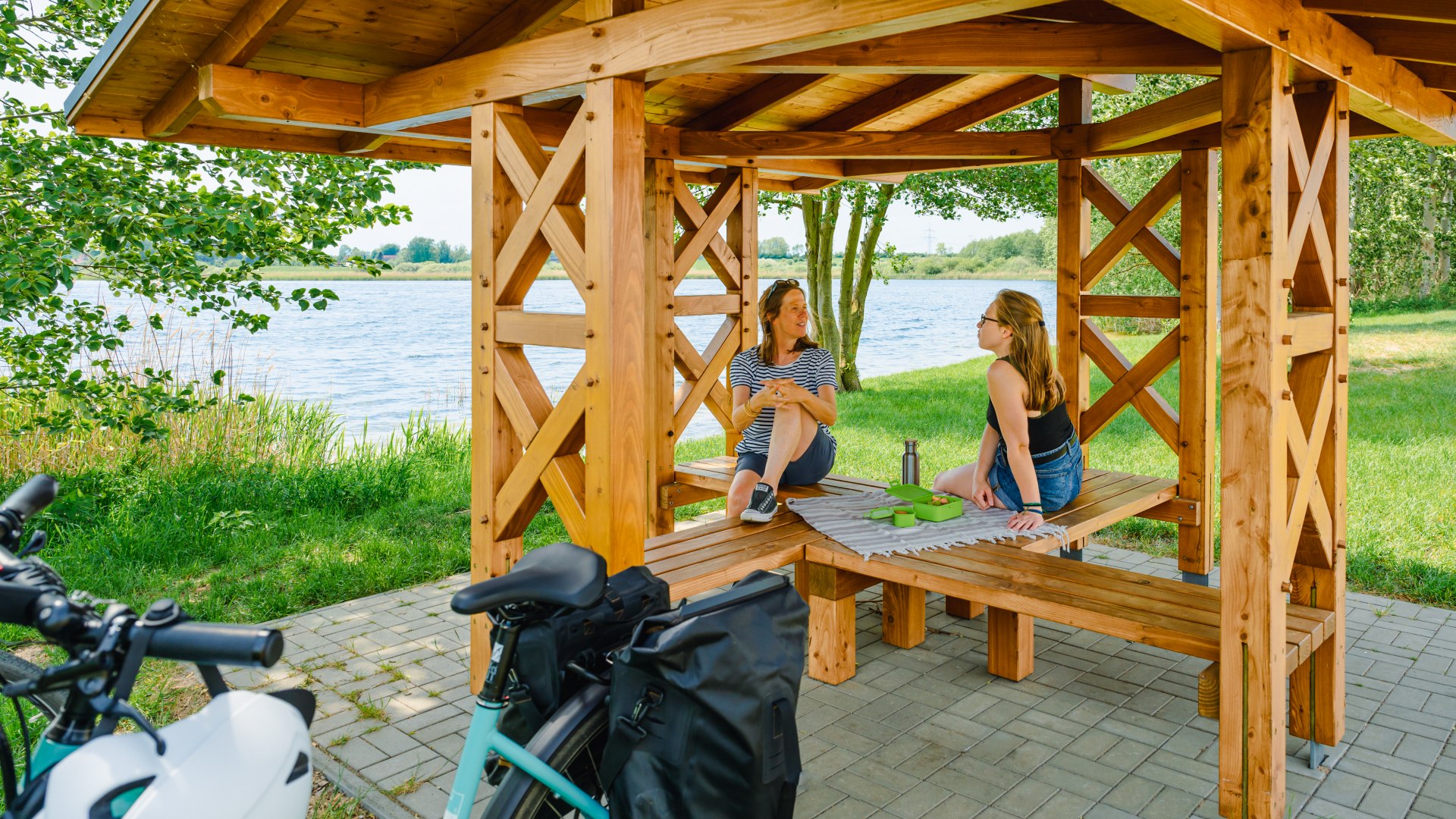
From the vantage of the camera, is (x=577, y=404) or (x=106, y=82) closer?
(x=577, y=404)

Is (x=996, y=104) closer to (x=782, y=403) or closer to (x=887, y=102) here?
(x=887, y=102)

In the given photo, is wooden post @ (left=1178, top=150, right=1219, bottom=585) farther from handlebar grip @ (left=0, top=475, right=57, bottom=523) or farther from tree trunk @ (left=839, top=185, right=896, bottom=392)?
tree trunk @ (left=839, top=185, right=896, bottom=392)

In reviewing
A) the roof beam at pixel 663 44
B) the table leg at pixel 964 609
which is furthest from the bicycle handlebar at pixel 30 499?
the table leg at pixel 964 609

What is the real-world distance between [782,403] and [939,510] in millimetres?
1014

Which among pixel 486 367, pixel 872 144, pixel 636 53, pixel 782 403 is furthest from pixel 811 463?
pixel 636 53

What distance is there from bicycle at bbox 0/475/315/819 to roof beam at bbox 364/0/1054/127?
2.12 metres

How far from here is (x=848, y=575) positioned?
456 centimetres

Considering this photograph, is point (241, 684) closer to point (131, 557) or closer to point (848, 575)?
point (131, 557)

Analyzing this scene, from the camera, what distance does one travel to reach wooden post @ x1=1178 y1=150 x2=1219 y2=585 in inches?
226

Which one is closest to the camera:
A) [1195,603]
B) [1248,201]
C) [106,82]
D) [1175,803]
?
[1248,201]

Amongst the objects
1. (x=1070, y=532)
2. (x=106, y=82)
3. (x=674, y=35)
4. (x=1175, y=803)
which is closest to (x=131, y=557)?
(x=106, y=82)

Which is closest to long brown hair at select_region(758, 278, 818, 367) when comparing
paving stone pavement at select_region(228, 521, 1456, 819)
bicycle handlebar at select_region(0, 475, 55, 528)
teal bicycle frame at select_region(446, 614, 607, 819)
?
paving stone pavement at select_region(228, 521, 1456, 819)

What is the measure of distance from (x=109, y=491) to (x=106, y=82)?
3.80m

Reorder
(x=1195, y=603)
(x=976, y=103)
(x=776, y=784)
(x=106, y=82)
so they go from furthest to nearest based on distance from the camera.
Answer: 1. (x=976, y=103)
2. (x=106, y=82)
3. (x=1195, y=603)
4. (x=776, y=784)
